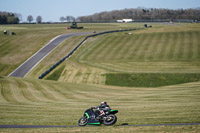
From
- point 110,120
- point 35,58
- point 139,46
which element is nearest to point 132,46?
point 139,46

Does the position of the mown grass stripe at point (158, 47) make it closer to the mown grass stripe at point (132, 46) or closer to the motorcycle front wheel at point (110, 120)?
the mown grass stripe at point (132, 46)

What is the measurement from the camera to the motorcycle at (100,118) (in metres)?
17.9

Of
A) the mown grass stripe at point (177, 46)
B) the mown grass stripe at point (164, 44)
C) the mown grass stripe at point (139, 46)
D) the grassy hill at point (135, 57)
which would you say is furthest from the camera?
the mown grass stripe at point (139, 46)

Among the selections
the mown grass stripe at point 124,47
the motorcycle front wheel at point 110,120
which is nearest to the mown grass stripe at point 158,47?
the mown grass stripe at point 124,47

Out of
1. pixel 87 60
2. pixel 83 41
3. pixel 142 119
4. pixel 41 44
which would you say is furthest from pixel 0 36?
pixel 142 119

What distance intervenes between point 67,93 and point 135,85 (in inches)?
654

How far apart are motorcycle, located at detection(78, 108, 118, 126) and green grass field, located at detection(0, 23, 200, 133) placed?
643 mm

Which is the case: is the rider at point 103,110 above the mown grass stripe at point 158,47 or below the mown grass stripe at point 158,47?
above

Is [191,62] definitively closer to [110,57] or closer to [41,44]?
[110,57]

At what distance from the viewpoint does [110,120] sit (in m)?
18.0

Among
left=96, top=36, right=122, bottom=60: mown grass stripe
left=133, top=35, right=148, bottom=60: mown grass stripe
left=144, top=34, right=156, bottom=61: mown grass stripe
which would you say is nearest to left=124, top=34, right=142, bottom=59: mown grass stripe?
left=133, top=35, right=148, bottom=60: mown grass stripe

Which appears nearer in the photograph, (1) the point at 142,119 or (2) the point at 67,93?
(1) the point at 142,119

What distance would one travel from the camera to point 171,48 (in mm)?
76000

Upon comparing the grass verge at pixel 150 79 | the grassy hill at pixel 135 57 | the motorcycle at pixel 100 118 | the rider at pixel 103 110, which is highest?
the rider at pixel 103 110
